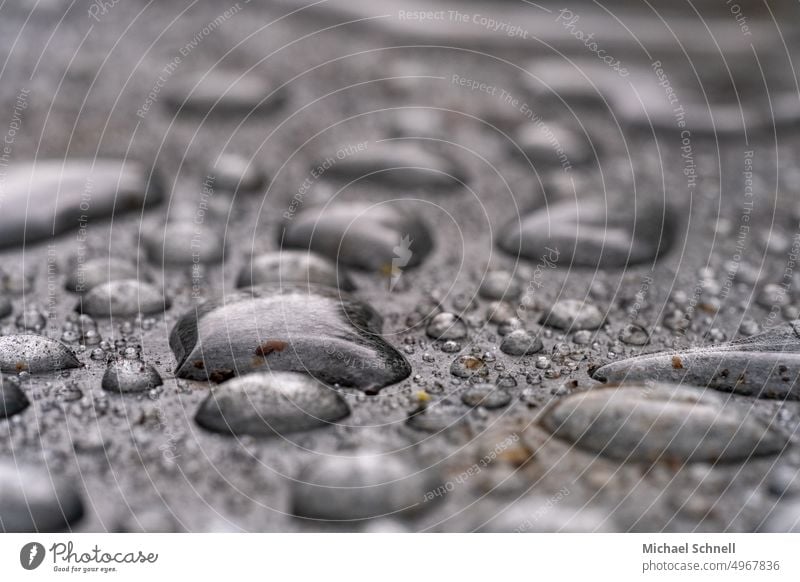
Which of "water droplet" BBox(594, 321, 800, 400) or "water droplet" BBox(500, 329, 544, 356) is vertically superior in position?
"water droplet" BBox(500, 329, 544, 356)

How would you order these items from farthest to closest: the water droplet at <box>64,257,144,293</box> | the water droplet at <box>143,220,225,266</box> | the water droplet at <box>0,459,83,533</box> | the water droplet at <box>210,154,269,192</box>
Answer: the water droplet at <box>210,154,269,192</box> → the water droplet at <box>143,220,225,266</box> → the water droplet at <box>64,257,144,293</box> → the water droplet at <box>0,459,83,533</box>

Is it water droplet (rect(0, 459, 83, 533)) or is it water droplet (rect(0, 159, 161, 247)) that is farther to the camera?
water droplet (rect(0, 159, 161, 247))

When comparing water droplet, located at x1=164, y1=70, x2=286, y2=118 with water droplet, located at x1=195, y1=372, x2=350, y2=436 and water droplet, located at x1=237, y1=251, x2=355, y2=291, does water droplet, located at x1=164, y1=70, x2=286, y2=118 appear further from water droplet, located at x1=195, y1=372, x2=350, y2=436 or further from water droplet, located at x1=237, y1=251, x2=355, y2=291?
water droplet, located at x1=195, y1=372, x2=350, y2=436

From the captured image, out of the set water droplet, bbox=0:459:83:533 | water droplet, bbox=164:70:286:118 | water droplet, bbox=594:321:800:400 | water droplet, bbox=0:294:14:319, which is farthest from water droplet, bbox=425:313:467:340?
water droplet, bbox=164:70:286:118

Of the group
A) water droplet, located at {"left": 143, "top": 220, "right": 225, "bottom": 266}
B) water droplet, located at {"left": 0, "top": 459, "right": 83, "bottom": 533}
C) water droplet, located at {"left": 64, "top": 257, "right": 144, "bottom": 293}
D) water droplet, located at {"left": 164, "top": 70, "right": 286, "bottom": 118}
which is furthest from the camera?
water droplet, located at {"left": 164, "top": 70, "right": 286, "bottom": 118}

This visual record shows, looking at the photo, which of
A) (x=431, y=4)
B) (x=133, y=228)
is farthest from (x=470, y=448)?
(x=431, y=4)

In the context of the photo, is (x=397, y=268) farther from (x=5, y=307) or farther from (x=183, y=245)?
(x=5, y=307)

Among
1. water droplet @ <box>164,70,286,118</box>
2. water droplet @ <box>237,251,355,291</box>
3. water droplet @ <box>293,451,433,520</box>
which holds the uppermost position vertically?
water droplet @ <box>164,70,286,118</box>

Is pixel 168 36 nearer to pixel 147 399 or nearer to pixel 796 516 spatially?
pixel 147 399

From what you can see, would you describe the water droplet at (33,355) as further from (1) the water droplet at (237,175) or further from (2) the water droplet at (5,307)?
(1) the water droplet at (237,175)
